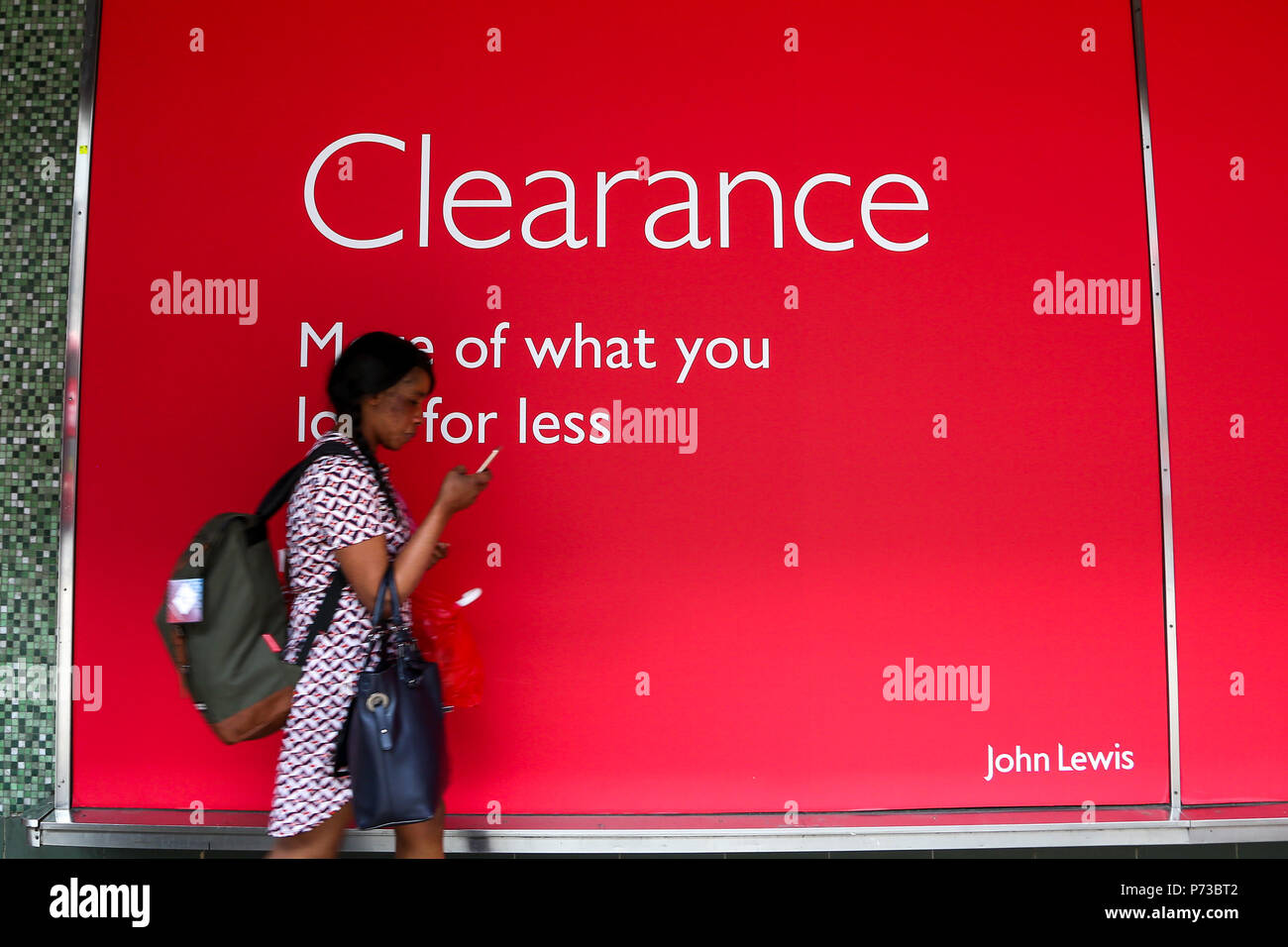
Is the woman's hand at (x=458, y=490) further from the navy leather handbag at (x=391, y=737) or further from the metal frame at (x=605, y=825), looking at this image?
the metal frame at (x=605, y=825)

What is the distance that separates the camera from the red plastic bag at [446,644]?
2.05 meters

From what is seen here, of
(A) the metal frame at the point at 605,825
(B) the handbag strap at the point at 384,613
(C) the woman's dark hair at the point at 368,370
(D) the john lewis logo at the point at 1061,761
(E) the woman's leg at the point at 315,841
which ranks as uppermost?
(C) the woman's dark hair at the point at 368,370

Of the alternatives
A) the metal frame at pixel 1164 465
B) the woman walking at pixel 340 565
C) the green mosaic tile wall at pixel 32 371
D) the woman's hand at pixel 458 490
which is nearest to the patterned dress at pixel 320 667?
the woman walking at pixel 340 565

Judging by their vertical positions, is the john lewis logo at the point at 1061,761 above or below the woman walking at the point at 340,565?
below

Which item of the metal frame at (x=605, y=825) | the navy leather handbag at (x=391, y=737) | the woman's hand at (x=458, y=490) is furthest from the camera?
the metal frame at (x=605, y=825)

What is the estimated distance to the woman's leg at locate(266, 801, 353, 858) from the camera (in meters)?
1.88

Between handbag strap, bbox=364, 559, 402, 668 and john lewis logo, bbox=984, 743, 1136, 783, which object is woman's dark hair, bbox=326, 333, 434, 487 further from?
john lewis logo, bbox=984, 743, 1136, 783

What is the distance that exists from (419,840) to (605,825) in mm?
881

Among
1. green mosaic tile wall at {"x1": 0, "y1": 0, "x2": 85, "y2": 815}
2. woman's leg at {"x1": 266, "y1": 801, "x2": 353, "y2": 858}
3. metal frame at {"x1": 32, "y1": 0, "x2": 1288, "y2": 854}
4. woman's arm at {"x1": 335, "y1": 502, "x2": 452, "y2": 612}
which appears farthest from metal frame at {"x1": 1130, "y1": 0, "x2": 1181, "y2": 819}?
green mosaic tile wall at {"x1": 0, "y1": 0, "x2": 85, "y2": 815}

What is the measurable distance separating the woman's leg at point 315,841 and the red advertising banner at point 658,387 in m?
0.85

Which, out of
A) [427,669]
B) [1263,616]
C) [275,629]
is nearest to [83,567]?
[275,629]

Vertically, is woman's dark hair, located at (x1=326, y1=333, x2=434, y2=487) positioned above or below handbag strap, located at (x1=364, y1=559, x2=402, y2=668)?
above

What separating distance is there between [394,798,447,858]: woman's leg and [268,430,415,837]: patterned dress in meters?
0.16

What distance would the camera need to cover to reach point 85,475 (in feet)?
9.02
